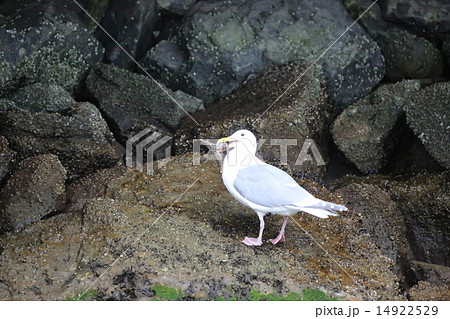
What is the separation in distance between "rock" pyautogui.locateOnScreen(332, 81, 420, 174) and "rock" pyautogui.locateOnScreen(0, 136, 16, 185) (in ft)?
12.1

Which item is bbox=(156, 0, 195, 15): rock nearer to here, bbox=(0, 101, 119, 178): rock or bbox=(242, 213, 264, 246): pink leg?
bbox=(0, 101, 119, 178): rock

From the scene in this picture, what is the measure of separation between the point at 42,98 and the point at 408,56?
4.90 meters

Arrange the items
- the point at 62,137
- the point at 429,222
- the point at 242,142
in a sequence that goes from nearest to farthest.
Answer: the point at 242,142 < the point at 429,222 < the point at 62,137

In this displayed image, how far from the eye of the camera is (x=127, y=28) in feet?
28.1

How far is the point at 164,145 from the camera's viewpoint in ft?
24.8

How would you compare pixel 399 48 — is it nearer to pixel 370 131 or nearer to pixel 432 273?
→ pixel 370 131

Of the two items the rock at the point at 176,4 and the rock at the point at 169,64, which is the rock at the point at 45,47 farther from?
the rock at the point at 176,4

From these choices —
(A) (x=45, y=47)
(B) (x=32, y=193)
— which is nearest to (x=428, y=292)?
(B) (x=32, y=193)

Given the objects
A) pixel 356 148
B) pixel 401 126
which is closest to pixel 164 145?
pixel 356 148

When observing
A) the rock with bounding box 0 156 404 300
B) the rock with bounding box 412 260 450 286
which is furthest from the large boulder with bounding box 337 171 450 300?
the rock with bounding box 0 156 404 300

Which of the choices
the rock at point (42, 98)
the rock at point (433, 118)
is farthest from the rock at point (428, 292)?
the rock at point (42, 98)

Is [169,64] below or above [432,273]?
above

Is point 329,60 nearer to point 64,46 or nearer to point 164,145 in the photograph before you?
point 164,145
